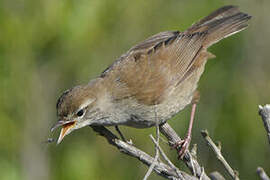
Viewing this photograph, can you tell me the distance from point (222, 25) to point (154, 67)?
100cm

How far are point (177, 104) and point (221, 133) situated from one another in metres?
1.45

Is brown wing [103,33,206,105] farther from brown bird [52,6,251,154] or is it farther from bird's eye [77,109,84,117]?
bird's eye [77,109,84,117]

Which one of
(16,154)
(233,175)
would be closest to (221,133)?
(16,154)

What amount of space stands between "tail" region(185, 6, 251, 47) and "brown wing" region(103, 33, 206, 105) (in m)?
0.13

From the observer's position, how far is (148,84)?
4.99m

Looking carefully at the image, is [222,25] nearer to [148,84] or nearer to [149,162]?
[148,84]

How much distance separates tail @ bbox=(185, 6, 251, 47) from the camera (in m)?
5.61

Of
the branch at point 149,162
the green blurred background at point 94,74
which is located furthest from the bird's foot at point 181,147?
the green blurred background at point 94,74

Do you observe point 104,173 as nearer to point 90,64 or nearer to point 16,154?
point 16,154

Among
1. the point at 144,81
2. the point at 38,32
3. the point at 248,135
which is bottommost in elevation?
the point at 248,135

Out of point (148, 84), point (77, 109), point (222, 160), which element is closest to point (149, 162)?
point (222, 160)

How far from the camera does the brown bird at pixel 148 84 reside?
466cm

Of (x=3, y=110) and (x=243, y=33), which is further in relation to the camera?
(x=243, y=33)

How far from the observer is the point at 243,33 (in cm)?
666
